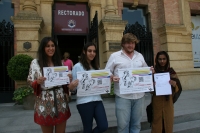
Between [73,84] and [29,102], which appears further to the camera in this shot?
[29,102]

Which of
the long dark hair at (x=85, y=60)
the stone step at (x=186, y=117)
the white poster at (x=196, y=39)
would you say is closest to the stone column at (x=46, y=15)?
the long dark hair at (x=85, y=60)

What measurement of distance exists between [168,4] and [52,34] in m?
6.51

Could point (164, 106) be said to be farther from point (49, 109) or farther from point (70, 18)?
point (70, 18)

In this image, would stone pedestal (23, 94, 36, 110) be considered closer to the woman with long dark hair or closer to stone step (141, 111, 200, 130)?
the woman with long dark hair

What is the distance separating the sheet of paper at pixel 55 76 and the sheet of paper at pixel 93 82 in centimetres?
21

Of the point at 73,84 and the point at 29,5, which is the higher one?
the point at 29,5

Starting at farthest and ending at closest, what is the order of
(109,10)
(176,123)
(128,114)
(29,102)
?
(109,10) < (29,102) < (176,123) < (128,114)

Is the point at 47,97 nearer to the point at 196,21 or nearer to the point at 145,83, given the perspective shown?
the point at 145,83

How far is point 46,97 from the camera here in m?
2.43

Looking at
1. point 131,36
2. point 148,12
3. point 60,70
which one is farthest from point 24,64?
point 148,12

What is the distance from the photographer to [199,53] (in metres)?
10.5

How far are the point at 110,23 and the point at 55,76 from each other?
5.83 metres

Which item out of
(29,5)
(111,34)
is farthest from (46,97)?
(29,5)

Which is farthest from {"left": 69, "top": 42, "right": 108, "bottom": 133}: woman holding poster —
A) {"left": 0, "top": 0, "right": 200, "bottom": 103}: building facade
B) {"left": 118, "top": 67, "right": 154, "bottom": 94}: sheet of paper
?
A: {"left": 0, "top": 0, "right": 200, "bottom": 103}: building facade
